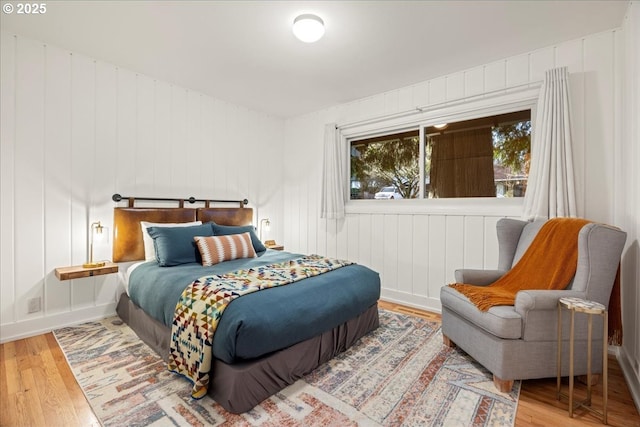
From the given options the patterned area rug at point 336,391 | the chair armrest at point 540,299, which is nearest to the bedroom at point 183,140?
the chair armrest at point 540,299

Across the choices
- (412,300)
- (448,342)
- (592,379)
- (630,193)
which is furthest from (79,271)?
(630,193)

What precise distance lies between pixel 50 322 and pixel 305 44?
3.43 m

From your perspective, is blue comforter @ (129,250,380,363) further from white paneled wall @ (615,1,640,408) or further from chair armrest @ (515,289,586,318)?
white paneled wall @ (615,1,640,408)

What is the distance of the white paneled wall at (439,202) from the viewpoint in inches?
97.2

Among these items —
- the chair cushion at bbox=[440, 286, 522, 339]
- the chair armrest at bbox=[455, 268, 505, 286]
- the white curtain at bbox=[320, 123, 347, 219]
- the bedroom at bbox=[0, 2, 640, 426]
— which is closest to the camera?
the chair cushion at bbox=[440, 286, 522, 339]

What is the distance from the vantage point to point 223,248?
2980 millimetres

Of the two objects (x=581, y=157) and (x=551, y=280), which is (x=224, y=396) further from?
(x=581, y=157)

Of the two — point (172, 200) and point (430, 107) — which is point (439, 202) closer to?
point (430, 107)

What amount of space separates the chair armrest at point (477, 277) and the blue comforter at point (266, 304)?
2.35 ft

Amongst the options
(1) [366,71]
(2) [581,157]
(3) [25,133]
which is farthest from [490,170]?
(3) [25,133]

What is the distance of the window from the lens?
2.97 metres

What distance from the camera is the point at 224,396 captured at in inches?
65.8

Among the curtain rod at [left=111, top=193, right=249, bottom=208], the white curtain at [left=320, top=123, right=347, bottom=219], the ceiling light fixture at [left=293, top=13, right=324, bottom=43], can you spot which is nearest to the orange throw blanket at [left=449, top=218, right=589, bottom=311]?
the white curtain at [left=320, top=123, right=347, bottom=219]

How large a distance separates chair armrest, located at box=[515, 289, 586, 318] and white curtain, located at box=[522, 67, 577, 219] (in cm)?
94
